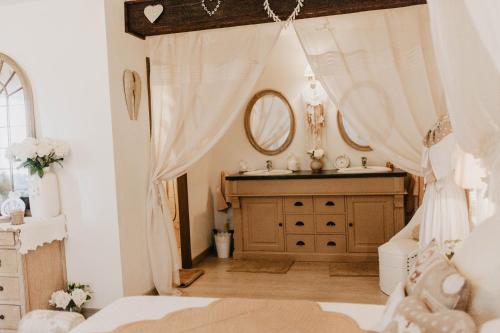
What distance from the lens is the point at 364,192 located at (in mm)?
4914

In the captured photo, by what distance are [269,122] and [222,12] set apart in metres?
2.32

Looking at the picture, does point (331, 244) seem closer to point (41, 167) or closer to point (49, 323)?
point (41, 167)

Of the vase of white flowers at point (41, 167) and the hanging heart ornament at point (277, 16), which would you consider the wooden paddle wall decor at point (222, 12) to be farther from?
the vase of white flowers at point (41, 167)

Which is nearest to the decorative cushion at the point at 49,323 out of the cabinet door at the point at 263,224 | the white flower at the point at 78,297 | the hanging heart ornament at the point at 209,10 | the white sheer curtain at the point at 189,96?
the white flower at the point at 78,297

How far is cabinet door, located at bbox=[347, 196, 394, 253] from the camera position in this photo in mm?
4934

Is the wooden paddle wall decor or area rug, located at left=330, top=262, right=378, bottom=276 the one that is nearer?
the wooden paddle wall decor

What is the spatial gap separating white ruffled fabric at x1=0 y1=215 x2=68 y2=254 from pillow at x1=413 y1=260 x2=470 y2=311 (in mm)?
2715

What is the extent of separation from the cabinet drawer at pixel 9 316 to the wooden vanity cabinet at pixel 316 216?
8.50ft

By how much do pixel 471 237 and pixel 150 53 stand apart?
3.02 meters

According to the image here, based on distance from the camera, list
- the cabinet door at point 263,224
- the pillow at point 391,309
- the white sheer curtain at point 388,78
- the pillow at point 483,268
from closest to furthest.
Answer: the pillow at point 483,268 < the pillow at point 391,309 < the white sheer curtain at point 388,78 < the cabinet door at point 263,224

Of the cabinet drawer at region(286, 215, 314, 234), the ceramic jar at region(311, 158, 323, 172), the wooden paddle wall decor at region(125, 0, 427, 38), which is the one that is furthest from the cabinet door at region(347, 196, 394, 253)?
the wooden paddle wall decor at region(125, 0, 427, 38)

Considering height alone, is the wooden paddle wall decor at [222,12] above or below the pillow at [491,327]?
above

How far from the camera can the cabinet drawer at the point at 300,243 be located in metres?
5.21

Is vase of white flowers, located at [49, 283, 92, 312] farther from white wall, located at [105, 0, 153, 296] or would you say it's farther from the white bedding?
the white bedding
